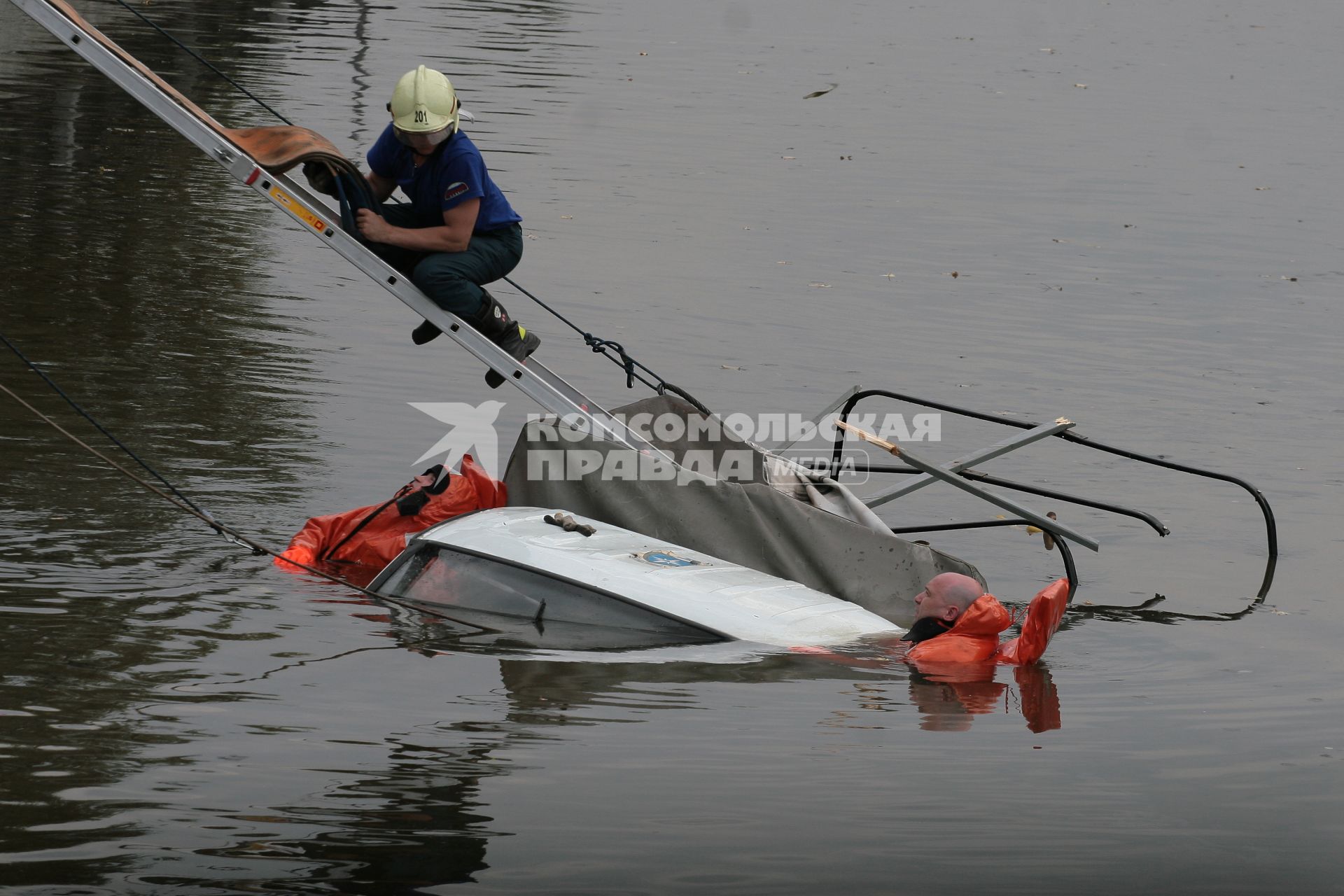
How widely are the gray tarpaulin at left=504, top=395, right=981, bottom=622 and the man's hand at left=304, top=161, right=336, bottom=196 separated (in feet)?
4.88

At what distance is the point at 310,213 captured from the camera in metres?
8.20

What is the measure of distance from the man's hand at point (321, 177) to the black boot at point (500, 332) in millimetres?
892

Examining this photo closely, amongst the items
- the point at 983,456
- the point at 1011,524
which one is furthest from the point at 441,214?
the point at 1011,524

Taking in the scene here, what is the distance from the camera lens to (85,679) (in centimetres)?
682

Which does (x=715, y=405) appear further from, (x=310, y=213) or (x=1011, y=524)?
(x=310, y=213)

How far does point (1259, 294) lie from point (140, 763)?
12922mm

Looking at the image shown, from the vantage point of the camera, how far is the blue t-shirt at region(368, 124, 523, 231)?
8.28 meters

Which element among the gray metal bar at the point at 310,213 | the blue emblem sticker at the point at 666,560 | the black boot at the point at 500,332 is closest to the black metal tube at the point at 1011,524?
the blue emblem sticker at the point at 666,560

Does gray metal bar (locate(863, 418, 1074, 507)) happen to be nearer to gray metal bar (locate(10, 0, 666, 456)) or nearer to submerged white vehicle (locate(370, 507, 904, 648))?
submerged white vehicle (locate(370, 507, 904, 648))

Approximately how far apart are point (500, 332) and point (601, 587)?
163 centimetres

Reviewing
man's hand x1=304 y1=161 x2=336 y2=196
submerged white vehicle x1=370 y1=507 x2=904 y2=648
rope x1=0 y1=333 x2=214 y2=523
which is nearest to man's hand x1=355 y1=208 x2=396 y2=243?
man's hand x1=304 y1=161 x2=336 y2=196

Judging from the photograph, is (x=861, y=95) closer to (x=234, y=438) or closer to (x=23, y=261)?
(x=23, y=261)

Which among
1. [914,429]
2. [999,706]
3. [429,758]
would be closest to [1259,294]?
[914,429]

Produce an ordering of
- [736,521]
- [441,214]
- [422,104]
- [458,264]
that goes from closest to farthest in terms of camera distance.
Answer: [422,104]
[458,264]
[736,521]
[441,214]
